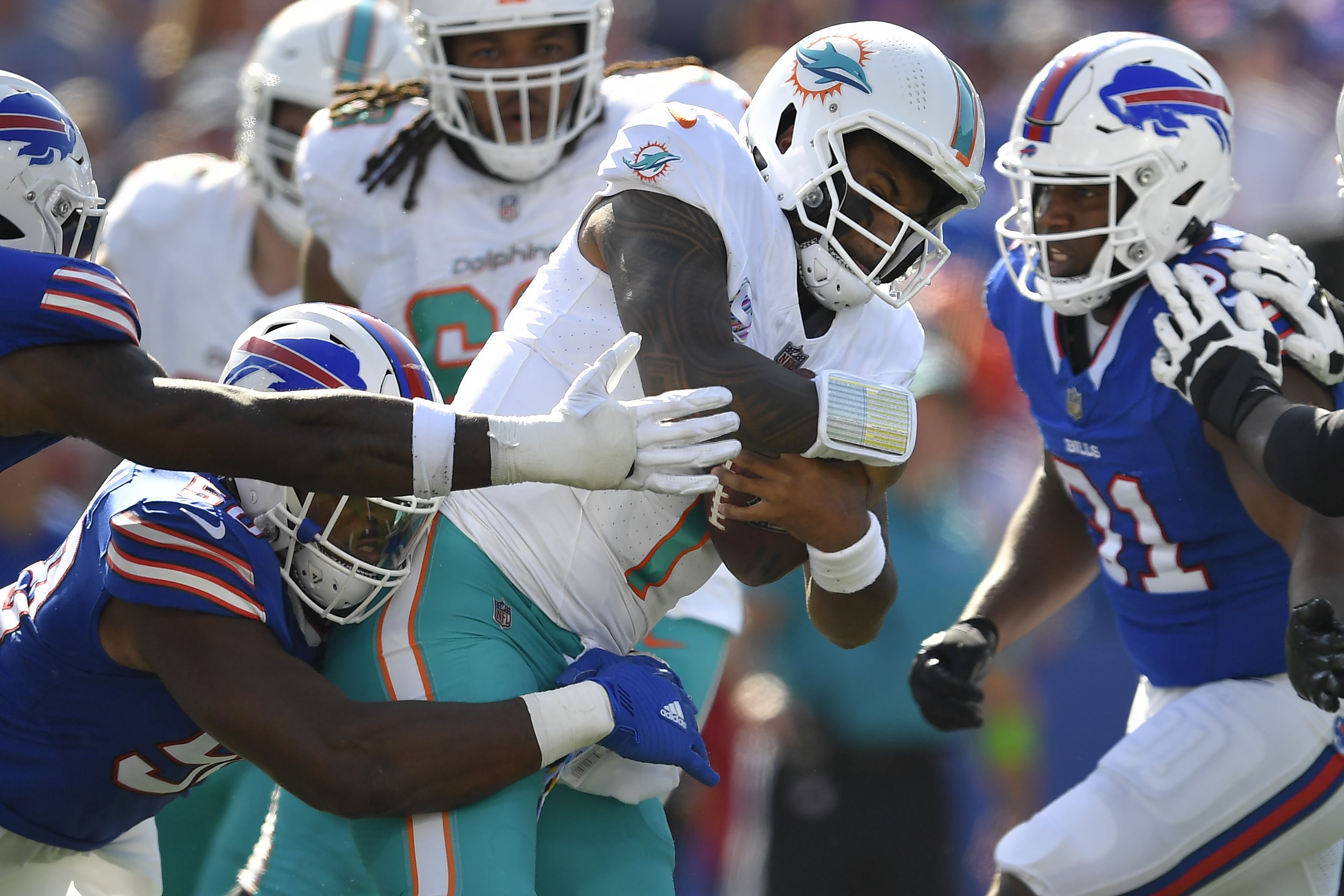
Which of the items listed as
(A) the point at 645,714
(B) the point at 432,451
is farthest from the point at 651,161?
(A) the point at 645,714

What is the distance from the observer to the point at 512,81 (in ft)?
14.5

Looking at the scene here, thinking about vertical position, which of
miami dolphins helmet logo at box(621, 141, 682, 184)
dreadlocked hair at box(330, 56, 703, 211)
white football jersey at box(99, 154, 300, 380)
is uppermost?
miami dolphins helmet logo at box(621, 141, 682, 184)

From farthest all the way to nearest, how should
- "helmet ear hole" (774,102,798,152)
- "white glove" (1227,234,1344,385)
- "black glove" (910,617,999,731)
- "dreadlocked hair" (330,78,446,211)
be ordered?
"dreadlocked hair" (330,78,446,211) < "black glove" (910,617,999,731) < "white glove" (1227,234,1344,385) < "helmet ear hole" (774,102,798,152)

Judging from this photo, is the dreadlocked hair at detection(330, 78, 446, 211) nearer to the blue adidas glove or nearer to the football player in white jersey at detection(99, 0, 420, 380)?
the football player in white jersey at detection(99, 0, 420, 380)

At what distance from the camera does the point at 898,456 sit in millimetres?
2996

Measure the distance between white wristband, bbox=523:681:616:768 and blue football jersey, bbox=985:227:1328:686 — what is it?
149 cm

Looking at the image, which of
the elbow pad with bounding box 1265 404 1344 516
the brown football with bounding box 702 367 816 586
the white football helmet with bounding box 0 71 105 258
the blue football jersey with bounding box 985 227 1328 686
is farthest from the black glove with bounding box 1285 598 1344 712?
the white football helmet with bounding box 0 71 105 258

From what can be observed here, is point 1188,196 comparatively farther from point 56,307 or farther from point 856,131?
point 56,307

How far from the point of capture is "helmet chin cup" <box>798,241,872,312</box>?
123 inches

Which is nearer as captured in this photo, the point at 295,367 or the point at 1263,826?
the point at 295,367

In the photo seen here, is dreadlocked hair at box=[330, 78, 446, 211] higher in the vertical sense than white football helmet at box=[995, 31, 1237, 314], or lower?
lower

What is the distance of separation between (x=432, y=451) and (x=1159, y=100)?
2.15 meters

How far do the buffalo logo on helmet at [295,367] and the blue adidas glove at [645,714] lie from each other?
64cm

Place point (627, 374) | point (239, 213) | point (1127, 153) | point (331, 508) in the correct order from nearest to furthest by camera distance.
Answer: point (331, 508)
point (627, 374)
point (1127, 153)
point (239, 213)
